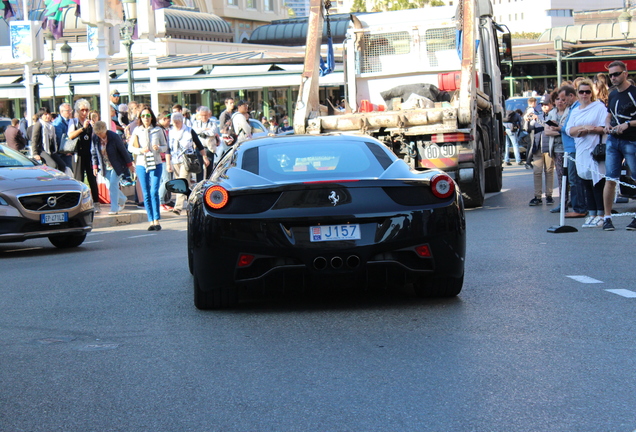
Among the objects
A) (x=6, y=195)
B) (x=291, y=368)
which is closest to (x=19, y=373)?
(x=291, y=368)

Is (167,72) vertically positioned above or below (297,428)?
above

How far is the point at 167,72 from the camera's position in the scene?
38.2m

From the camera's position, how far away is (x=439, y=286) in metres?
7.52

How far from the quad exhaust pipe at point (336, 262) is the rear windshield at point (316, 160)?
580mm

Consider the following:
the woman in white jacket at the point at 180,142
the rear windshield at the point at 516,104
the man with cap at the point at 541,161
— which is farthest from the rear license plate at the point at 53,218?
the rear windshield at the point at 516,104

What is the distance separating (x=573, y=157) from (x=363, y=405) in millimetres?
9793

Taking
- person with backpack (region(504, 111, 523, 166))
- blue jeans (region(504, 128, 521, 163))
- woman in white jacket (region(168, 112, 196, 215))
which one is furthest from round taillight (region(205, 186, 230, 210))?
blue jeans (region(504, 128, 521, 163))

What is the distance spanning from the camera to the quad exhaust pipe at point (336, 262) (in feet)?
22.6

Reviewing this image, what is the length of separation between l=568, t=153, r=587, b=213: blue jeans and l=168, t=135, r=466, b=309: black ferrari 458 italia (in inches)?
266

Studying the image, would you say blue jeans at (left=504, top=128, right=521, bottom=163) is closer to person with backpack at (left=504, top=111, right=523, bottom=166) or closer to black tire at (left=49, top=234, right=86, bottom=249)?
person with backpack at (left=504, top=111, right=523, bottom=166)

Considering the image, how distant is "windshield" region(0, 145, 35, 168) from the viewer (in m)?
14.0

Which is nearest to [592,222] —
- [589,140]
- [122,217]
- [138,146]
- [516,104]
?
[589,140]

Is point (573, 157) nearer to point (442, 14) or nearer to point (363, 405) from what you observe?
point (442, 14)

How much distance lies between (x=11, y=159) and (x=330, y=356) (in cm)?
955
